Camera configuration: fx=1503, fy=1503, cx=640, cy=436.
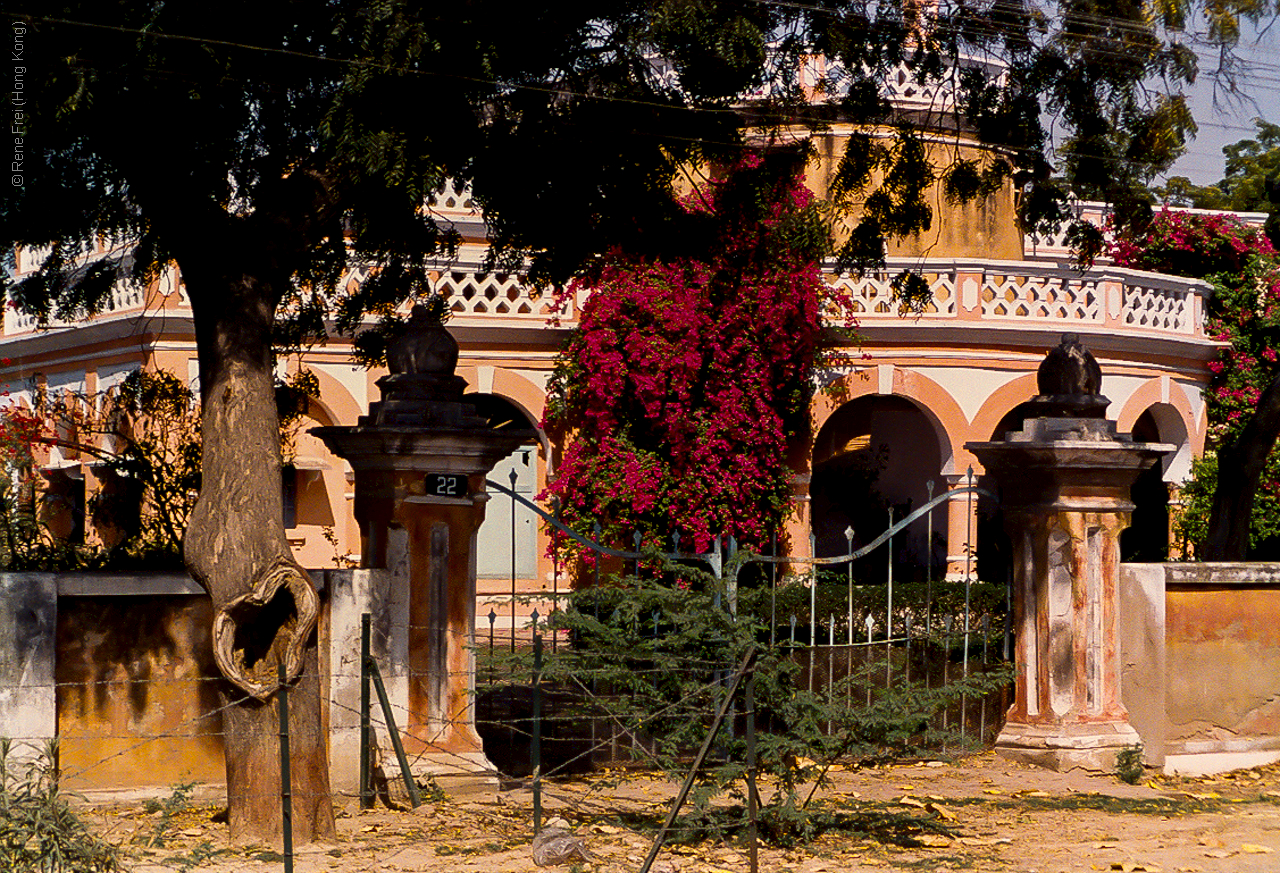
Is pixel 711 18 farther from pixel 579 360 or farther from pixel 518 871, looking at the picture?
pixel 579 360

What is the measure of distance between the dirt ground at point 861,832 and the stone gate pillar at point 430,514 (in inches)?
18.2

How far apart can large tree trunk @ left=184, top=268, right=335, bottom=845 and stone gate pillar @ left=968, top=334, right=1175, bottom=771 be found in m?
4.57

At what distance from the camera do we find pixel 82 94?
678 cm

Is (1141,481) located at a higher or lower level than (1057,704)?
higher

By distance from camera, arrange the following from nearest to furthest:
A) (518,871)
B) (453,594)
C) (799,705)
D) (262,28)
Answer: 1. (518,871)
2. (799,705)
3. (262,28)
4. (453,594)

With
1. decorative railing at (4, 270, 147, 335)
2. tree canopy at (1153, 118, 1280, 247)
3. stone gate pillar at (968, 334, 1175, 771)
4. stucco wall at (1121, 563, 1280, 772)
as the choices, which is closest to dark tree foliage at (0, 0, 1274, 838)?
stone gate pillar at (968, 334, 1175, 771)

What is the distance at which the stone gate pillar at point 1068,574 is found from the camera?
30.7ft

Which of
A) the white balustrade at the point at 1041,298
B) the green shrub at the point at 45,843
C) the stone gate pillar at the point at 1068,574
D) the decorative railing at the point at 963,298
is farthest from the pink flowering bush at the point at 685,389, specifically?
the green shrub at the point at 45,843

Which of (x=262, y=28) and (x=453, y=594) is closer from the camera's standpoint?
(x=262, y=28)

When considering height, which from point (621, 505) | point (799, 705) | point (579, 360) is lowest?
point (799, 705)

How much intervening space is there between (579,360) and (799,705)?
9275 millimetres

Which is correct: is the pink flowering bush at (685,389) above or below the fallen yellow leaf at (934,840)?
above

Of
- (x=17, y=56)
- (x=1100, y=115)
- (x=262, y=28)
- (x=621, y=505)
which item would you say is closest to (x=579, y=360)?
(x=621, y=505)

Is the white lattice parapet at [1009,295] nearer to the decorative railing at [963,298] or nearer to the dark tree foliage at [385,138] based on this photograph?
the decorative railing at [963,298]
